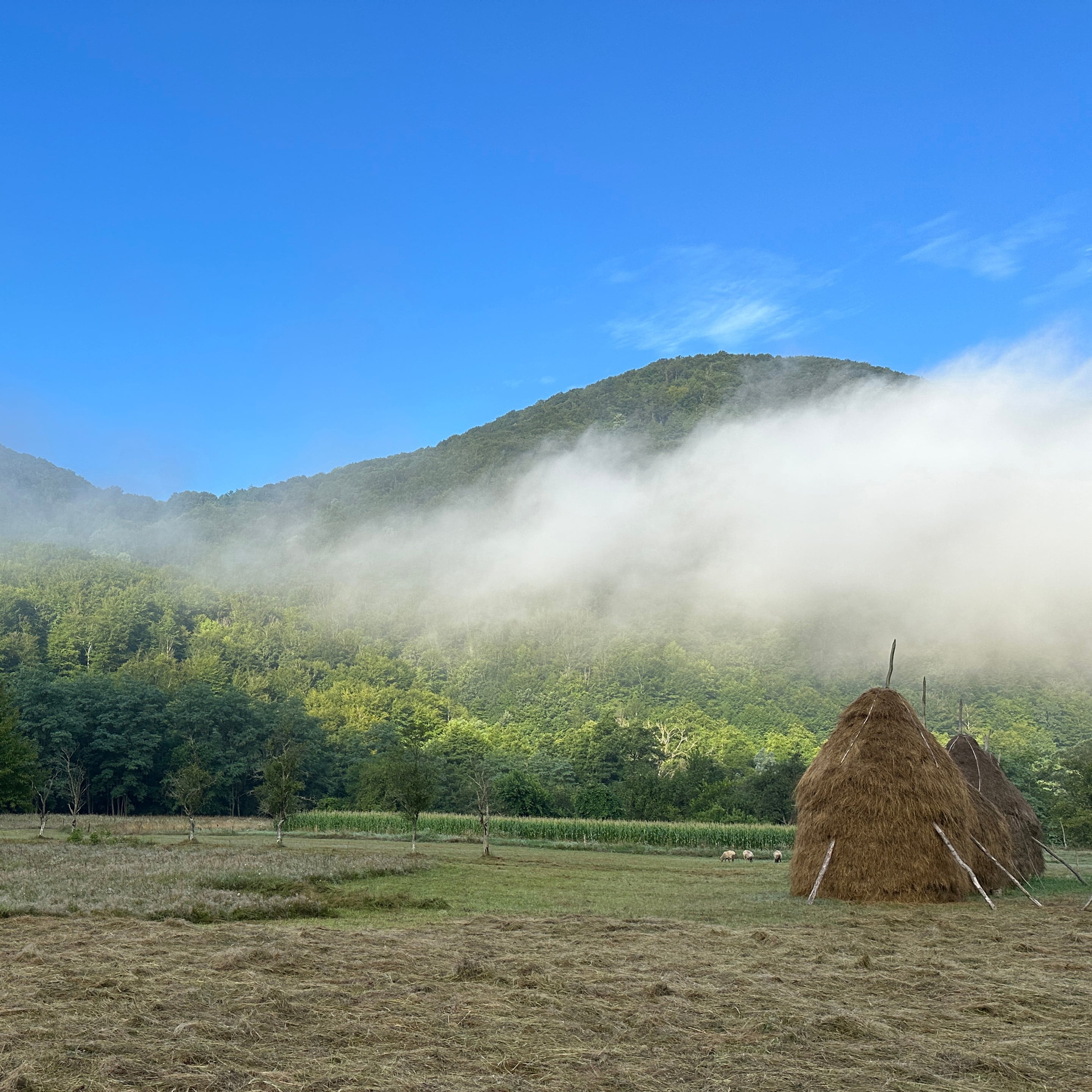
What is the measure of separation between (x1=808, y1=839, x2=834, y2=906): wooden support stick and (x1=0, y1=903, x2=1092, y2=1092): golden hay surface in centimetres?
477

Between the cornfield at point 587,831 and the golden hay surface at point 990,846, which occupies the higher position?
the golden hay surface at point 990,846

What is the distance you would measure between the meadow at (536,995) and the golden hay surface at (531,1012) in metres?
0.03

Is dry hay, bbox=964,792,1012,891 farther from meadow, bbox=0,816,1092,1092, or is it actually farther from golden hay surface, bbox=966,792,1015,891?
meadow, bbox=0,816,1092,1092

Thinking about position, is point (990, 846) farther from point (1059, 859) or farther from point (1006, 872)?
point (1006, 872)

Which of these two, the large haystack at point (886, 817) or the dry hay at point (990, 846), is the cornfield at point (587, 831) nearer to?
the dry hay at point (990, 846)

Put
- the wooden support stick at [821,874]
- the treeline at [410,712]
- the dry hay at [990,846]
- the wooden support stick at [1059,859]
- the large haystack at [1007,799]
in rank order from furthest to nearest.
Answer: the treeline at [410,712] → the large haystack at [1007,799] → the dry hay at [990,846] → the wooden support stick at [1059,859] → the wooden support stick at [821,874]

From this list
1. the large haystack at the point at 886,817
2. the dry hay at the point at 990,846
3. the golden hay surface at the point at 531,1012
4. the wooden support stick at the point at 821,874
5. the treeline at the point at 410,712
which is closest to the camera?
the golden hay surface at the point at 531,1012

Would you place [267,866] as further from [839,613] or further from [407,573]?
[407,573]

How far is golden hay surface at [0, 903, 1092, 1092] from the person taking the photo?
19.3ft

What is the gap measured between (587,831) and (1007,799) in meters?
27.0

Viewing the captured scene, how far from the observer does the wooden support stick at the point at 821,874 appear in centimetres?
1661

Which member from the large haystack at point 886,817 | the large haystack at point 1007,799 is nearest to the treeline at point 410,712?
the large haystack at point 1007,799

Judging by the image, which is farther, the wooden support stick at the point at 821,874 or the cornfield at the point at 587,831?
the cornfield at the point at 587,831

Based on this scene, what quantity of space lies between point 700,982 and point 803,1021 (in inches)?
66.2
